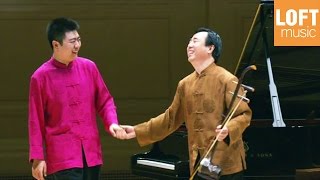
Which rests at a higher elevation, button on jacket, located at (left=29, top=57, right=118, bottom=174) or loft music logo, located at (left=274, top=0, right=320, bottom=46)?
loft music logo, located at (left=274, top=0, right=320, bottom=46)

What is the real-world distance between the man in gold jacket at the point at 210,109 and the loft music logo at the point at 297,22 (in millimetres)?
1313

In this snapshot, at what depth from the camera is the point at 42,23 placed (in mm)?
6410

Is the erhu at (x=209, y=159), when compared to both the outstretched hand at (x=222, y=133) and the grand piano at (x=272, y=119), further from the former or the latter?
the grand piano at (x=272, y=119)

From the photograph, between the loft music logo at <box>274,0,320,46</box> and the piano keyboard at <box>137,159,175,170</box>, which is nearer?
the piano keyboard at <box>137,159,175,170</box>

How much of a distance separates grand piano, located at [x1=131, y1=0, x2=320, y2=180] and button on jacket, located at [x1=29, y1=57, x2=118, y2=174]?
34.2 inches

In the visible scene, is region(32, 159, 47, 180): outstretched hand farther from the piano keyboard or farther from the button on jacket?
the piano keyboard

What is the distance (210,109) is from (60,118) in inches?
28.5

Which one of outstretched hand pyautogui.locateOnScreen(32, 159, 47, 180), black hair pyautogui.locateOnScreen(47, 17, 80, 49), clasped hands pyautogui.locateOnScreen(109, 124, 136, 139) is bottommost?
outstretched hand pyautogui.locateOnScreen(32, 159, 47, 180)

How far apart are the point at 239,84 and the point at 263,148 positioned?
129 centimetres

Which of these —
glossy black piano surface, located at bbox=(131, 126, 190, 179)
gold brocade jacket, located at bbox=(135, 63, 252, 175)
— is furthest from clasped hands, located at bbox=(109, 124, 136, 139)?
glossy black piano surface, located at bbox=(131, 126, 190, 179)

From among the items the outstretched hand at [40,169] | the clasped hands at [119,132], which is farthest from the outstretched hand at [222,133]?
the outstretched hand at [40,169]

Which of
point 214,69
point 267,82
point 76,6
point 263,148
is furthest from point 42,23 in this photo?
point 214,69

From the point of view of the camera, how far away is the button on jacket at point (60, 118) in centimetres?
345

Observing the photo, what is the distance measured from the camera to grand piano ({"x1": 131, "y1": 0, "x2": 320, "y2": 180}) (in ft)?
14.3
